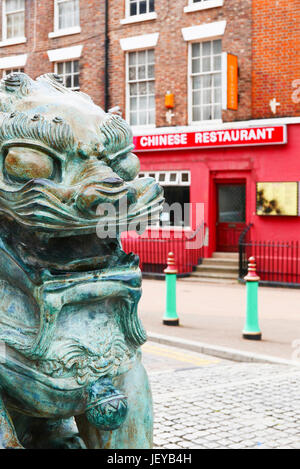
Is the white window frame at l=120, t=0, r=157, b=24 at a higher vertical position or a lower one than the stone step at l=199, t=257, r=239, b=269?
higher

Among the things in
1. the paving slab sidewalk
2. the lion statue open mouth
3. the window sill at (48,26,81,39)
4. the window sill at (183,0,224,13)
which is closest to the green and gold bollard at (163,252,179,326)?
the paving slab sidewalk

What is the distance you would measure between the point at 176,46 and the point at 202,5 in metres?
1.36

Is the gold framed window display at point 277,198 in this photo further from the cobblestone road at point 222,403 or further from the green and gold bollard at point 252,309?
the cobblestone road at point 222,403

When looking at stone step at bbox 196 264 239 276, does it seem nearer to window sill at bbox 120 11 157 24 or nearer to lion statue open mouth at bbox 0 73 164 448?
window sill at bbox 120 11 157 24

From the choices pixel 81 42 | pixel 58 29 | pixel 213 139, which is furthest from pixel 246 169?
pixel 58 29

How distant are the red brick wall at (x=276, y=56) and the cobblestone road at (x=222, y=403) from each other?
10.1 metres

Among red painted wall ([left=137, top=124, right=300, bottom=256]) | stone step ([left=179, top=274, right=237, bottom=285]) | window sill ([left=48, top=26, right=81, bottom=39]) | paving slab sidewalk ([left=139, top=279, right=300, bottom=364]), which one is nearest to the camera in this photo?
paving slab sidewalk ([left=139, top=279, right=300, bottom=364])

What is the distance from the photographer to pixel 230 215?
706 inches

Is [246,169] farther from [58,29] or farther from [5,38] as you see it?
[5,38]

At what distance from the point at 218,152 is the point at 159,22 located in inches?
175

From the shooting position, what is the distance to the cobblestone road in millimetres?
4516

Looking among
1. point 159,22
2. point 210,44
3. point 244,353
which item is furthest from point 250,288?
point 159,22

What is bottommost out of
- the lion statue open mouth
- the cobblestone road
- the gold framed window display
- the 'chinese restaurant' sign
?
the cobblestone road

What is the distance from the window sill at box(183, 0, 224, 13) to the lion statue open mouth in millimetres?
16004
